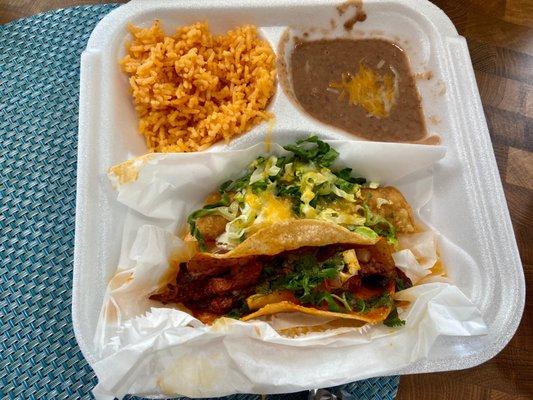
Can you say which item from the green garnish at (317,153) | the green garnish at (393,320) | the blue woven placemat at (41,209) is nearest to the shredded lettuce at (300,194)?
the green garnish at (317,153)

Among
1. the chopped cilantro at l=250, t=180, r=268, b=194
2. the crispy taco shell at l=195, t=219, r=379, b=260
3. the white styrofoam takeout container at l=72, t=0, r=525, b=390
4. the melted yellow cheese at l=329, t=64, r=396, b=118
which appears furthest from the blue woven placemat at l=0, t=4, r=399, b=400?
the melted yellow cheese at l=329, t=64, r=396, b=118

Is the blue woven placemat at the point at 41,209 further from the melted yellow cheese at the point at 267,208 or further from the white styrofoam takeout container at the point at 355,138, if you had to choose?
the melted yellow cheese at the point at 267,208

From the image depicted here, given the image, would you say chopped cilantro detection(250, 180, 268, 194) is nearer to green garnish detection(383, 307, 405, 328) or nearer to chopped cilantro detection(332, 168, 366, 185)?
chopped cilantro detection(332, 168, 366, 185)

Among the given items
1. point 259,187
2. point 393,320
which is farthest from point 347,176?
point 393,320

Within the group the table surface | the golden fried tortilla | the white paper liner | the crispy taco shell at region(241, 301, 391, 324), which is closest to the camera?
the white paper liner

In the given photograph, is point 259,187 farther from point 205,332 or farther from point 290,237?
point 205,332
